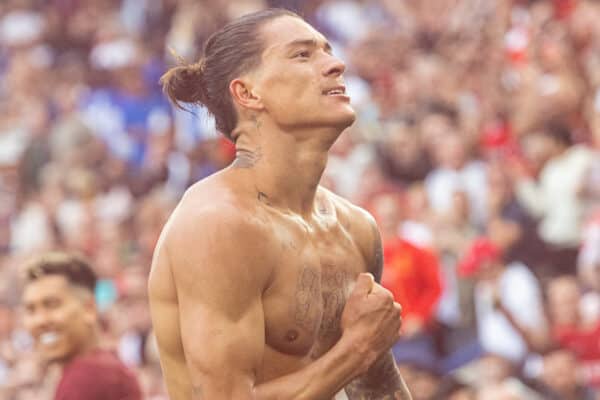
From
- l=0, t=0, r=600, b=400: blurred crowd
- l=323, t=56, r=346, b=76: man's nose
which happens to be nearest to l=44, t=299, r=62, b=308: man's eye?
l=0, t=0, r=600, b=400: blurred crowd

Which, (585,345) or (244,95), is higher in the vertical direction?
(244,95)

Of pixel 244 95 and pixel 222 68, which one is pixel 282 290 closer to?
pixel 244 95

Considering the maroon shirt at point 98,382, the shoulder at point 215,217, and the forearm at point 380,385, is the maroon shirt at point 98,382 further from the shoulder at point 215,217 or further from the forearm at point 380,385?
the shoulder at point 215,217

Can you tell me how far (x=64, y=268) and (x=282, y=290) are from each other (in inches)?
76.8

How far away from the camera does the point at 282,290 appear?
12.3 feet

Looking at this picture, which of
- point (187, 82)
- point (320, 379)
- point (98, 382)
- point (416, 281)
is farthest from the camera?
point (416, 281)

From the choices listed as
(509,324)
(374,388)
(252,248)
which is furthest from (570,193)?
(252,248)

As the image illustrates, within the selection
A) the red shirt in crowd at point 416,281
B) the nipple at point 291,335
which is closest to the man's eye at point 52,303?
the nipple at point 291,335

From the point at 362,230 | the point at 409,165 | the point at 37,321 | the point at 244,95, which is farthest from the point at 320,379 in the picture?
the point at 409,165

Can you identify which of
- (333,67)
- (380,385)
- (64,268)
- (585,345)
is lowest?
(585,345)

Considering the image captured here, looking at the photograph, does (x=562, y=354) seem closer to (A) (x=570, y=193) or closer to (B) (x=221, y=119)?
(A) (x=570, y=193)

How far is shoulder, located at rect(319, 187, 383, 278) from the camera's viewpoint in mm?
4168

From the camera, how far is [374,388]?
4.21m

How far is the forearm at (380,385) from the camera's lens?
420 cm
